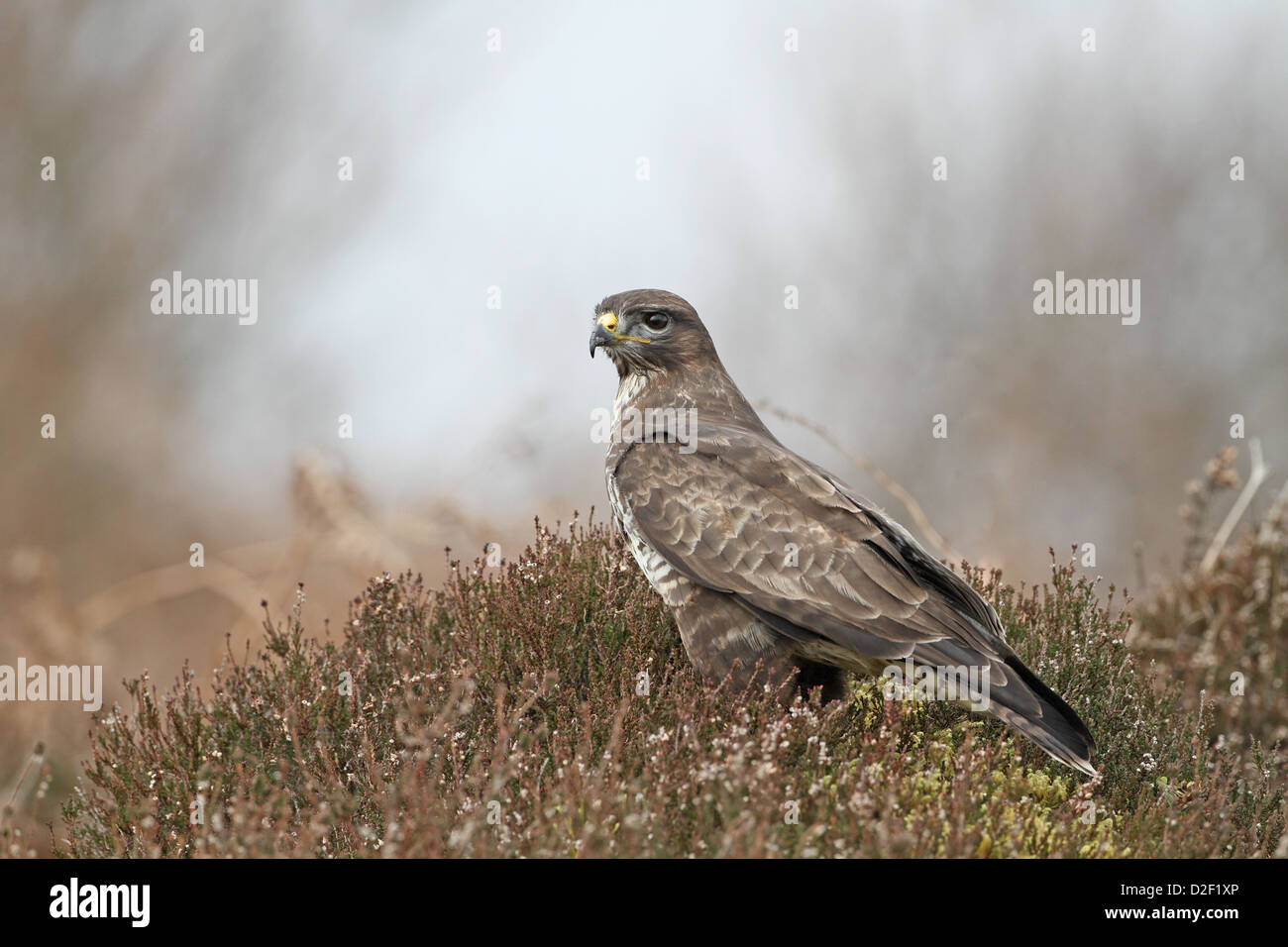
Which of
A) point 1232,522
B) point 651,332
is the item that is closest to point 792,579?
point 651,332

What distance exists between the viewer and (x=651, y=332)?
6379 mm

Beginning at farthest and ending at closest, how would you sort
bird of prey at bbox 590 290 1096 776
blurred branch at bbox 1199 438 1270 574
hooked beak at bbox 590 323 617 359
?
hooked beak at bbox 590 323 617 359 → blurred branch at bbox 1199 438 1270 574 → bird of prey at bbox 590 290 1096 776

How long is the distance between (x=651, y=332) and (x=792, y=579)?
74.6 inches

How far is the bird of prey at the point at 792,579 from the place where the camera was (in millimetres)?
4781

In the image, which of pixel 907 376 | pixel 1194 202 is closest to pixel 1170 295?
pixel 1194 202

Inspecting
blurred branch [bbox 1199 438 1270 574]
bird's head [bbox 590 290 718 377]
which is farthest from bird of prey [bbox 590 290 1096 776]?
blurred branch [bbox 1199 438 1270 574]

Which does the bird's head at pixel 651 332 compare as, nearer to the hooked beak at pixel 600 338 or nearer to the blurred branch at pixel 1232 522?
the hooked beak at pixel 600 338

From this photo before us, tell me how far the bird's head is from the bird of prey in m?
0.62

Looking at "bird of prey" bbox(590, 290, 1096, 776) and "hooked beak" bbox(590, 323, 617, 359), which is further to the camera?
"hooked beak" bbox(590, 323, 617, 359)

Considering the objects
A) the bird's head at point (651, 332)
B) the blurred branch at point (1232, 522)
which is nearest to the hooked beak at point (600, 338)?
the bird's head at point (651, 332)

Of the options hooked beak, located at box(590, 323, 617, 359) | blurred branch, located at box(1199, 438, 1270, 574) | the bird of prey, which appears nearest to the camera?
the bird of prey

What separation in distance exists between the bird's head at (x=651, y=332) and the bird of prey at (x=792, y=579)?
0.62m

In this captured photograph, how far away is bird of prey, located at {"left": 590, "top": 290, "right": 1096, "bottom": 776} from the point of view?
4781 millimetres

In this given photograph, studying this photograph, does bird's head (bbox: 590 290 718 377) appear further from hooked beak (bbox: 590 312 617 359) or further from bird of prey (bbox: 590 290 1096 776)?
bird of prey (bbox: 590 290 1096 776)
